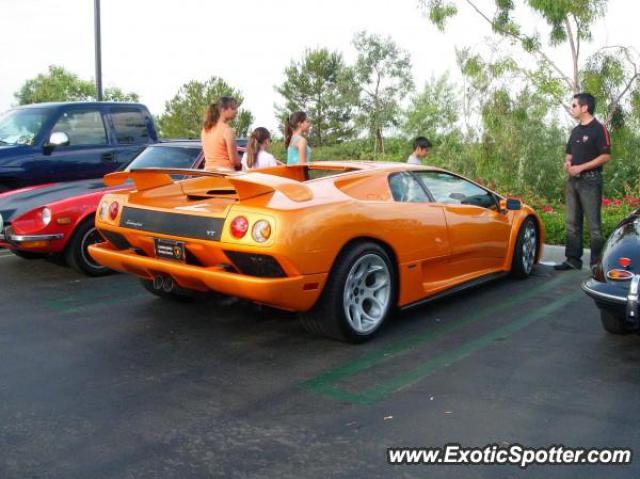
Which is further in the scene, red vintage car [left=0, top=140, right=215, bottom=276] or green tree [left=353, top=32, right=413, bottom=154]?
green tree [left=353, top=32, right=413, bottom=154]

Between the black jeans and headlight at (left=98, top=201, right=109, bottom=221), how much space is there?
4679 mm

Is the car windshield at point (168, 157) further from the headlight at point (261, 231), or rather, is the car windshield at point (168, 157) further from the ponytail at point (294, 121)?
the headlight at point (261, 231)

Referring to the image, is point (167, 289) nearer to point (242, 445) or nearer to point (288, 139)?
point (242, 445)

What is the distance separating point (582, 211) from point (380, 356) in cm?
379

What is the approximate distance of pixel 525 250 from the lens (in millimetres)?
6520

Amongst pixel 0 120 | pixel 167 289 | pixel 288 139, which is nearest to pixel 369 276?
pixel 167 289

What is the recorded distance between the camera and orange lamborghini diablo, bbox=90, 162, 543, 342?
4.05m

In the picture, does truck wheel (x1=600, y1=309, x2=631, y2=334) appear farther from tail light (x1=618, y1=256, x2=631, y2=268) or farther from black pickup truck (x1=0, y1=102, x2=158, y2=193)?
black pickup truck (x1=0, y1=102, x2=158, y2=193)

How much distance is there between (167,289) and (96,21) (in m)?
11.5

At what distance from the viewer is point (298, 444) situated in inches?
119

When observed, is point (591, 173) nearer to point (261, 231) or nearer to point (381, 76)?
point (261, 231)

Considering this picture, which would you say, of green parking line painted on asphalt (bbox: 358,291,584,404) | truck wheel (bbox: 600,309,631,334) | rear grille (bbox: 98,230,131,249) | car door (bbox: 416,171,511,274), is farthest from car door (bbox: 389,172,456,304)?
rear grille (bbox: 98,230,131,249)

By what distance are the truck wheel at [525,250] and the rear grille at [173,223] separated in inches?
131

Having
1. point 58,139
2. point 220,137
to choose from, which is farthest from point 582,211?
point 58,139
